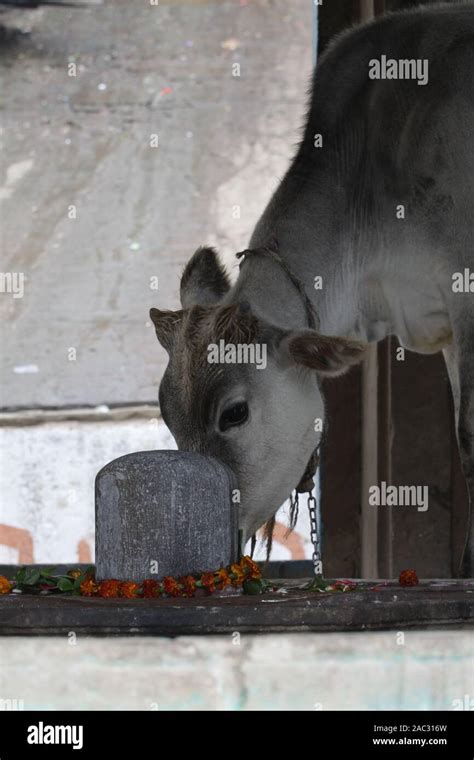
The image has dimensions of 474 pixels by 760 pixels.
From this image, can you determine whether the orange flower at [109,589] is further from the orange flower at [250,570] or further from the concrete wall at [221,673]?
the concrete wall at [221,673]

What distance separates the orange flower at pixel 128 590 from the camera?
4.47 meters

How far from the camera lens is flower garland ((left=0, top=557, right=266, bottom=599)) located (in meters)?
4.48

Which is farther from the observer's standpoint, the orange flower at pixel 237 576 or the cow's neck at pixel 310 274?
the cow's neck at pixel 310 274

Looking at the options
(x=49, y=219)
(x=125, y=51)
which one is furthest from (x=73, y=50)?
(x=49, y=219)

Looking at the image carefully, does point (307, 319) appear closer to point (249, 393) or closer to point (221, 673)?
point (249, 393)

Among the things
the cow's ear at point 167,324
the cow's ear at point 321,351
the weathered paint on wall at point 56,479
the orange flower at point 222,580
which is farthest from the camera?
the weathered paint on wall at point 56,479

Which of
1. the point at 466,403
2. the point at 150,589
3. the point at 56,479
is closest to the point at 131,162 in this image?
the point at 56,479

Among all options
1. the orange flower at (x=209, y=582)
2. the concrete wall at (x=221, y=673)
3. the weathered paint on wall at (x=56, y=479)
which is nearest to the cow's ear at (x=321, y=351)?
the orange flower at (x=209, y=582)

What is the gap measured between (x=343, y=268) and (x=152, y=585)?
2.28 meters

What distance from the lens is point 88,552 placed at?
10.0 metres

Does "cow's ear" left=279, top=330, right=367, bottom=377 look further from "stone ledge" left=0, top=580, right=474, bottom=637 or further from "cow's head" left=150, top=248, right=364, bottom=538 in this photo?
"stone ledge" left=0, top=580, right=474, bottom=637

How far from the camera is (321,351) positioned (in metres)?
5.55

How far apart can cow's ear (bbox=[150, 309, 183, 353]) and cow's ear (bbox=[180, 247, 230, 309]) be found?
49cm
